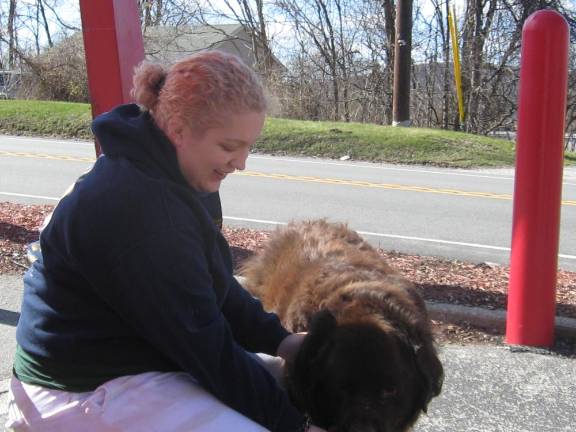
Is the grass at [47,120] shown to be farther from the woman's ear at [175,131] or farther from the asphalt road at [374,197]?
the woman's ear at [175,131]

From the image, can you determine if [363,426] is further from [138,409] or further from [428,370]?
[138,409]

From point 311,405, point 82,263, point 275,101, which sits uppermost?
point 275,101

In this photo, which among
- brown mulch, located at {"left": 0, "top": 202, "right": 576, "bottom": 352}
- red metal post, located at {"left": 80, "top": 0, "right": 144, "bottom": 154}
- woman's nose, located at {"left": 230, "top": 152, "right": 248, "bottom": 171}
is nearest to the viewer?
woman's nose, located at {"left": 230, "top": 152, "right": 248, "bottom": 171}

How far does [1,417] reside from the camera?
350 cm

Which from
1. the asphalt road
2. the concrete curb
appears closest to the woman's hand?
the concrete curb

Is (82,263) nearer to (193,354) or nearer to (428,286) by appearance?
(193,354)

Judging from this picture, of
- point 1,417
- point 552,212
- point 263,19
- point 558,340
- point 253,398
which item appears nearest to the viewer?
point 253,398

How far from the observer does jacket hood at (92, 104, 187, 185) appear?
1.99 metres

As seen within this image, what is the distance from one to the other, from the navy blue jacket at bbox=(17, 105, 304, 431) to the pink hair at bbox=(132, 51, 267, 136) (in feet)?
0.25

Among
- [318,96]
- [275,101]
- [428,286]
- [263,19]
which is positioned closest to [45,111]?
[318,96]

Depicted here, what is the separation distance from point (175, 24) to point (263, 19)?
5.81m

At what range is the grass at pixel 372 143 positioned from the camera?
1689cm

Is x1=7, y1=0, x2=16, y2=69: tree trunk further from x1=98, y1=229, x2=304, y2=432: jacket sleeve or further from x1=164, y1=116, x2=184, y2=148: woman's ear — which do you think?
x1=98, y1=229, x2=304, y2=432: jacket sleeve

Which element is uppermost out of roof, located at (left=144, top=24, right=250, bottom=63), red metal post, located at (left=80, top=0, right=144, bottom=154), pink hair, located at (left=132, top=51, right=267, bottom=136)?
roof, located at (left=144, top=24, right=250, bottom=63)
